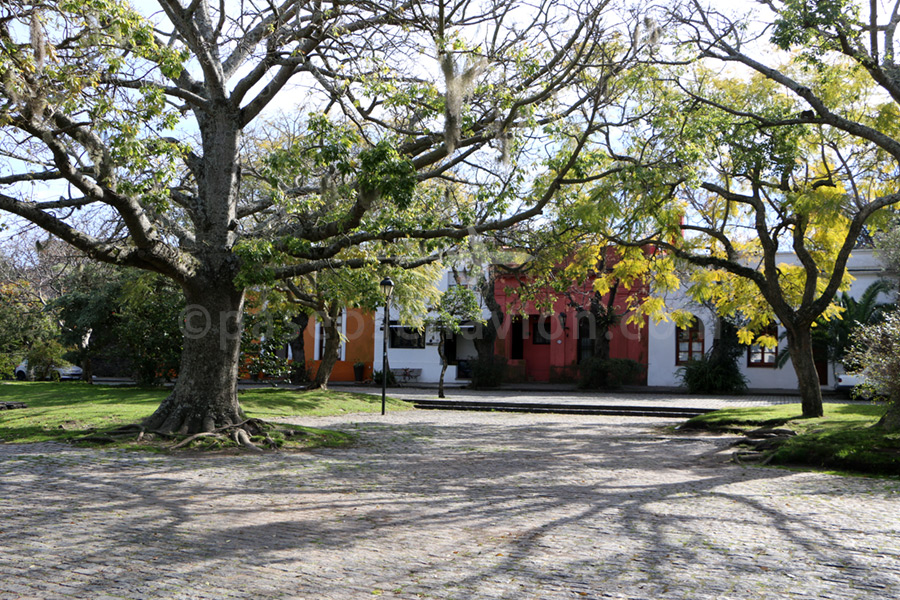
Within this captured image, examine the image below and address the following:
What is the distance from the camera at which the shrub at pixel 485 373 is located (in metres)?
31.2

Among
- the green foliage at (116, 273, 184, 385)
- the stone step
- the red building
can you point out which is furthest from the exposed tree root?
the red building

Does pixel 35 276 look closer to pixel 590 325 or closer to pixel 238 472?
pixel 590 325

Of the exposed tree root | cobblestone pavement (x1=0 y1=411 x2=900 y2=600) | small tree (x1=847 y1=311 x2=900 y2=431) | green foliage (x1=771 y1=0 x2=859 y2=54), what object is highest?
green foliage (x1=771 y1=0 x2=859 y2=54)

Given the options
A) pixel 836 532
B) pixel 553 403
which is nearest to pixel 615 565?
pixel 836 532

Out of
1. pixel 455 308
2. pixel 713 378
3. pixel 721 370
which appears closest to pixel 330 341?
pixel 455 308

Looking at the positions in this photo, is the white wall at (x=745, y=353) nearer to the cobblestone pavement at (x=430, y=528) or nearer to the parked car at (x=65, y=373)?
the cobblestone pavement at (x=430, y=528)

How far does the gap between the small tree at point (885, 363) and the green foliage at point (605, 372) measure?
18069 millimetres

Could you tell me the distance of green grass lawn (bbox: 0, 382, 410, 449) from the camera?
11984 mm

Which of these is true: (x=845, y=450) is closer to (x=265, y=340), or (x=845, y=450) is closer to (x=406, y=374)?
(x=265, y=340)

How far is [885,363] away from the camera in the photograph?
1058 centimetres

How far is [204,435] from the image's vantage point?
423 inches

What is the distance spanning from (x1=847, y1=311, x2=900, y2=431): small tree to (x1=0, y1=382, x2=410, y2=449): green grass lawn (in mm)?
8483

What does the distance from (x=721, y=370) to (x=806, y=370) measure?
13.9 m

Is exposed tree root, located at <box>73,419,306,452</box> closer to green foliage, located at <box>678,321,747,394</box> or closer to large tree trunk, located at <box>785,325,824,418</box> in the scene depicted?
large tree trunk, located at <box>785,325,824,418</box>
